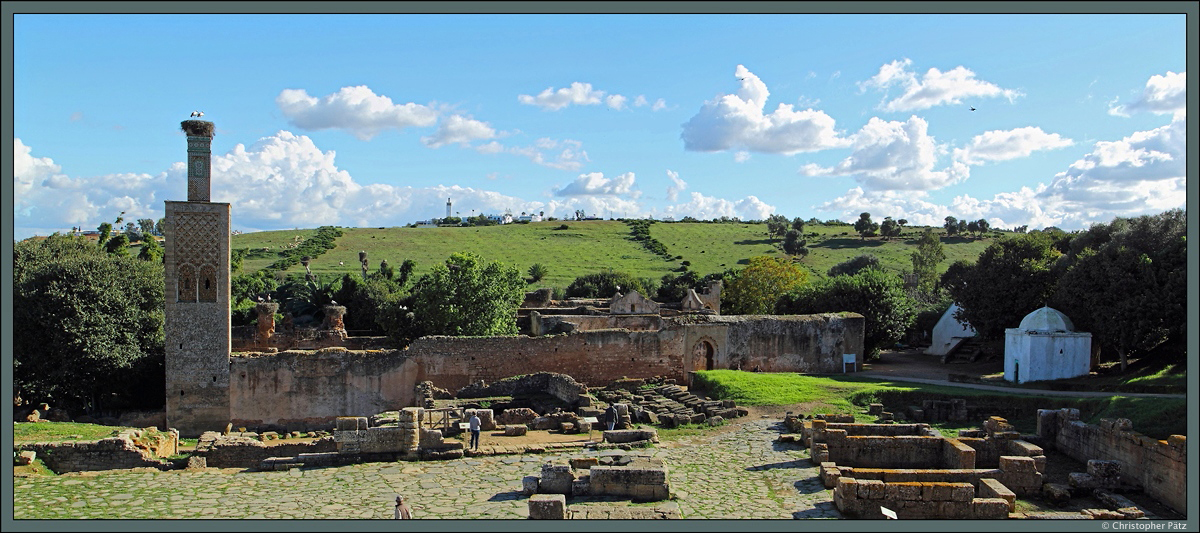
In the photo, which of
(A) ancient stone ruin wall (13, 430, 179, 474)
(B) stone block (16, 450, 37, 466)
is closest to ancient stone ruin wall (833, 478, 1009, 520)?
(A) ancient stone ruin wall (13, 430, 179, 474)

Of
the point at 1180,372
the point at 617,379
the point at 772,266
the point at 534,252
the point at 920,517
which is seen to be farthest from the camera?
the point at 534,252

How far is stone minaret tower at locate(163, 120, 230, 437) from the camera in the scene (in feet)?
77.2

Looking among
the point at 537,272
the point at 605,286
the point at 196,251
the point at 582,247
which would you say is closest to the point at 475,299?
the point at 196,251

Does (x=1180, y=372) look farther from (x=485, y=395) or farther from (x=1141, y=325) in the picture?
(x=485, y=395)

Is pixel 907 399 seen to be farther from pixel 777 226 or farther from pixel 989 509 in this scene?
pixel 777 226

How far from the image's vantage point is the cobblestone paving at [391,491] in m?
12.7

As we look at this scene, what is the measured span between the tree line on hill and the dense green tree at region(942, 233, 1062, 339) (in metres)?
0.05

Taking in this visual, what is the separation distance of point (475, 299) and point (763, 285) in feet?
59.7

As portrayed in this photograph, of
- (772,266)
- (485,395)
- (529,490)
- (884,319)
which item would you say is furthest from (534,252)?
(529,490)

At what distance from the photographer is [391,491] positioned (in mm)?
13992

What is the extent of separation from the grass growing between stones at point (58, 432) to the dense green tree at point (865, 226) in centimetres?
7784

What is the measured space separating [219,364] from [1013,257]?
2713cm

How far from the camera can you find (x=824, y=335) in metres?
30.7

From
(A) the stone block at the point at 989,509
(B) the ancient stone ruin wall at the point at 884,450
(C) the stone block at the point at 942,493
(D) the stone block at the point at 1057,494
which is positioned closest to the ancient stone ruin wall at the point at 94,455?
(B) the ancient stone ruin wall at the point at 884,450
